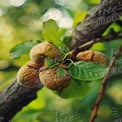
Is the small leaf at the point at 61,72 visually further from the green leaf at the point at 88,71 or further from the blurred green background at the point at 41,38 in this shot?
the blurred green background at the point at 41,38

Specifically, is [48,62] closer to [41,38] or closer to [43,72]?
[43,72]

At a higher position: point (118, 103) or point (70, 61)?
point (70, 61)

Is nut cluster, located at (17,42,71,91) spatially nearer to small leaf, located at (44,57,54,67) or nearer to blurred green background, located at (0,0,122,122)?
small leaf, located at (44,57,54,67)

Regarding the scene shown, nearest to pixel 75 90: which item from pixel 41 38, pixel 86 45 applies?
pixel 86 45

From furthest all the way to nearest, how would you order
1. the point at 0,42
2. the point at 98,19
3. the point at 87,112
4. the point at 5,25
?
the point at 5,25, the point at 0,42, the point at 87,112, the point at 98,19

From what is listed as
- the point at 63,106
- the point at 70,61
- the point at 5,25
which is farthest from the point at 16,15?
the point at 70,61

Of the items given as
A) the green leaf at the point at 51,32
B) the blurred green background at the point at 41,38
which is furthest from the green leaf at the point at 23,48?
Result: the blurred green background at the point at 41,38

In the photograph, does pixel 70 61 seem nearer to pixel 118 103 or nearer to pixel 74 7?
pixel 74 7

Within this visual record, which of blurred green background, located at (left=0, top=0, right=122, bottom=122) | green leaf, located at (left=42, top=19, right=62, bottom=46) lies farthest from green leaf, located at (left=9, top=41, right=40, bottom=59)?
blurred green background, located at (left=0, top=0, right=122, bottom=122)
